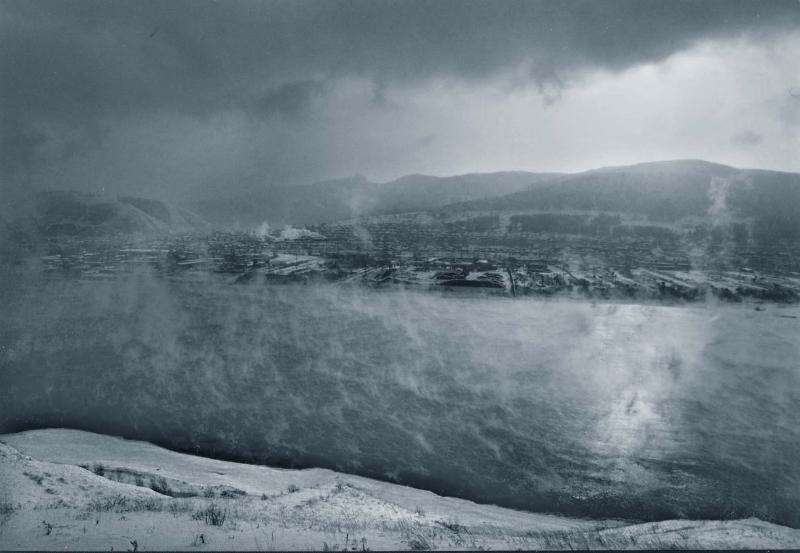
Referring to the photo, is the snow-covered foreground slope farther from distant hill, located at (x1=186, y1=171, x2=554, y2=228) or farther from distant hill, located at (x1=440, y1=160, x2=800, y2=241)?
distant hill, located at (x1=186, y1=171, x2=554, y2=228)

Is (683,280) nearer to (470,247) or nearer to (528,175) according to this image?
(470,247)

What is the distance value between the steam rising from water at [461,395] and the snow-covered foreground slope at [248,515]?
88 cm

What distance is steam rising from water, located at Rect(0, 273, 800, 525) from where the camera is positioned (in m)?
10.6

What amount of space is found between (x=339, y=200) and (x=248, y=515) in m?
178

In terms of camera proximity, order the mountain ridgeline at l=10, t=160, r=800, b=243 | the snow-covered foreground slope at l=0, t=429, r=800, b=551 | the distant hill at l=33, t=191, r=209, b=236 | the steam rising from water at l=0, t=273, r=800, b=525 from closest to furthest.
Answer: the snow-covered foreground slope at l=0, t=429, r=800, b=551 < the steam rising from water at l=0, t=273, r=800, b=525 < the mountain ridgeline at l=10, t=160, r=800, b=243 < the distant hill at l=33, t=191, r=209, b=236

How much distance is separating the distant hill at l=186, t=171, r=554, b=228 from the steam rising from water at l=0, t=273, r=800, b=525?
4983 inches

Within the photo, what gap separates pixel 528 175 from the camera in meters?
189

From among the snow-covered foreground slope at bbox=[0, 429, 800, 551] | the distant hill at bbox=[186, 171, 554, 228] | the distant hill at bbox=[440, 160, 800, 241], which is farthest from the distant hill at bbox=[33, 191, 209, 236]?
the snow-covered foreground slope at bbox=[0, 429, 800, 551]

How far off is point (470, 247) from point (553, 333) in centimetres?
3294

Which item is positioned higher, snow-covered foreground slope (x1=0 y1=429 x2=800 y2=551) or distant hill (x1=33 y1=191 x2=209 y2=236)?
distant hill (x1=33 y1=191 x2=209 y2=236)

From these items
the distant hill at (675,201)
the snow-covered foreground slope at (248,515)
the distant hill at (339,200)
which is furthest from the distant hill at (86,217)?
the snow-covered foreground slope at (248,515)

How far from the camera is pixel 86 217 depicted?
292 ft

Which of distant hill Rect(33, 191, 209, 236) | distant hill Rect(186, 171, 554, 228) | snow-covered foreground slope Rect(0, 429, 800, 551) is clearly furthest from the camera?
distant hill Rect(186, 171, 554, 228)

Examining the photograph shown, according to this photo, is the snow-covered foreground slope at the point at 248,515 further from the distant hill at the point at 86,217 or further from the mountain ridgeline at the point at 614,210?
the distant hill at the point at 86,217
